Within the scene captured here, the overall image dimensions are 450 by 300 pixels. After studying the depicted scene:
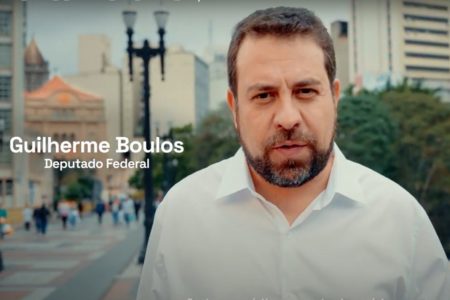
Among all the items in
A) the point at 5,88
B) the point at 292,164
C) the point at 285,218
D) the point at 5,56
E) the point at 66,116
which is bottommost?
the point at 285,218

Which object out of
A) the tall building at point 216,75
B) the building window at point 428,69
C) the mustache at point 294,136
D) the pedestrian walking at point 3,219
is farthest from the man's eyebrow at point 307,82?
the building window at point 428,69

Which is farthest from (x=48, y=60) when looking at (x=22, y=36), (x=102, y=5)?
(x=102, y=5)

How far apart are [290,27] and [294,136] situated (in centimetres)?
24

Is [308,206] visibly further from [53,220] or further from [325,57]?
[53,220]

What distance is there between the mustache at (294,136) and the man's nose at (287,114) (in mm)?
11

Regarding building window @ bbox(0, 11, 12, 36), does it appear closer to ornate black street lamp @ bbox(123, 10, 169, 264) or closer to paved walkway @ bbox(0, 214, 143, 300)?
ornate black street lamp @ bbox(123, 10, 169, 264)

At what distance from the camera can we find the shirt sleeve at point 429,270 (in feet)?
4.36

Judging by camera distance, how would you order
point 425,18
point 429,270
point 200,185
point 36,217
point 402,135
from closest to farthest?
point 429,270 < point 200,185 < point 36,217 < point 425,18 < point 402,135

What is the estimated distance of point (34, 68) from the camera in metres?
2.71

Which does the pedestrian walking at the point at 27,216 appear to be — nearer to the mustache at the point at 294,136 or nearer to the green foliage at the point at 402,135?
the mustache at the point at 294,136

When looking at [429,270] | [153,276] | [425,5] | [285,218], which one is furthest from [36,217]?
[425,5]

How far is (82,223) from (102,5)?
1.08 metres

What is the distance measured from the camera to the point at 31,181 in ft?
8.73

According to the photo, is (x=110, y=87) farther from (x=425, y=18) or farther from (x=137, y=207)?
(x=425, y=18)
